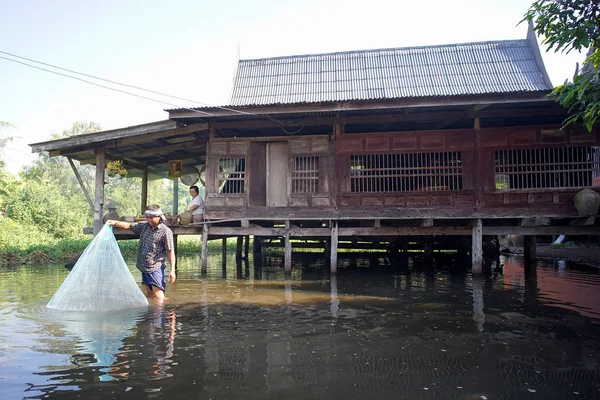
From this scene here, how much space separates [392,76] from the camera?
1374cm

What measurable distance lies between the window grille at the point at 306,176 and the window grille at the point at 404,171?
958 mm

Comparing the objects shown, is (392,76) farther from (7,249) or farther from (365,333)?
(7,249)

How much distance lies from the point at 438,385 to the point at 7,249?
16.3m

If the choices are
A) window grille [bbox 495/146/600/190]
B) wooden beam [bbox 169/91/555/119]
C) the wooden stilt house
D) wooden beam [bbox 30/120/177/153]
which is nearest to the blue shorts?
the wooden stilt house

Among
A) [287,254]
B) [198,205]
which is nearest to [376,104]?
[287,254]

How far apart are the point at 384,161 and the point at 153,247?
Result: 637 cm

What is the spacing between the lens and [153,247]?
5965 mm

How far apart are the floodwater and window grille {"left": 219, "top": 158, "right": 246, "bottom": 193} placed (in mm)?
3837

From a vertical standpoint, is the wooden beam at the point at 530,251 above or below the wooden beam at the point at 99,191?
below

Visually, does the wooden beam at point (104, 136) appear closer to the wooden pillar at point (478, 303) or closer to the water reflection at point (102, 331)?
the water reflection at point (102, 331)

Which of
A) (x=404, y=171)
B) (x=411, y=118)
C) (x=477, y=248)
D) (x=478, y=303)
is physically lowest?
(x=478, y=303)

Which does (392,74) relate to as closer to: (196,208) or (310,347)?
(196,208)

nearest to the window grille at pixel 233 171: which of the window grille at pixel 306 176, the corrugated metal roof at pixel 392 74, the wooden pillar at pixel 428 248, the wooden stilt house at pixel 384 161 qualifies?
the wooden stilt house at pixel 384 161

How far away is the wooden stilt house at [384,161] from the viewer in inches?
368
